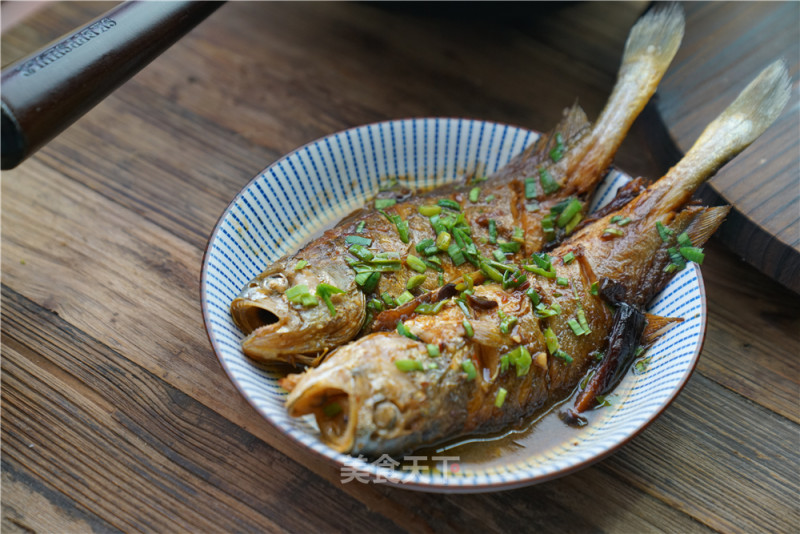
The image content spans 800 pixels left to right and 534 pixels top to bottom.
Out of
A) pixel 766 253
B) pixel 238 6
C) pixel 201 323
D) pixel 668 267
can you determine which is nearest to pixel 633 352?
pixel 668 267

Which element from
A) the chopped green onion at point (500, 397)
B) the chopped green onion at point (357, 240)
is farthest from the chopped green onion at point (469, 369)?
the chopped green onion at point (357, 240)

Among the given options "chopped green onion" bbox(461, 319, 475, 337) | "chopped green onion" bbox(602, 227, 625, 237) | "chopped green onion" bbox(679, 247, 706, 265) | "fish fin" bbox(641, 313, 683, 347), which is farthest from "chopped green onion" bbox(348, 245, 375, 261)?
"chopped green onion" bbox(679, 247, 706, 265)

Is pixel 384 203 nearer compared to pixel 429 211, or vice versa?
pixel 429 211

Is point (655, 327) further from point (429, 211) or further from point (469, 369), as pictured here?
point (429, 211)

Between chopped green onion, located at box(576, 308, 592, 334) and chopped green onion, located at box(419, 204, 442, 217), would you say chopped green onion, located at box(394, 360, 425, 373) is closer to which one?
chopped green onion, located at box(576, 308, 592, 334)

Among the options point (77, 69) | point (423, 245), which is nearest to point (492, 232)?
point (423, 245)

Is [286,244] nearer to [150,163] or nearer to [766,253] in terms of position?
[150,163]
